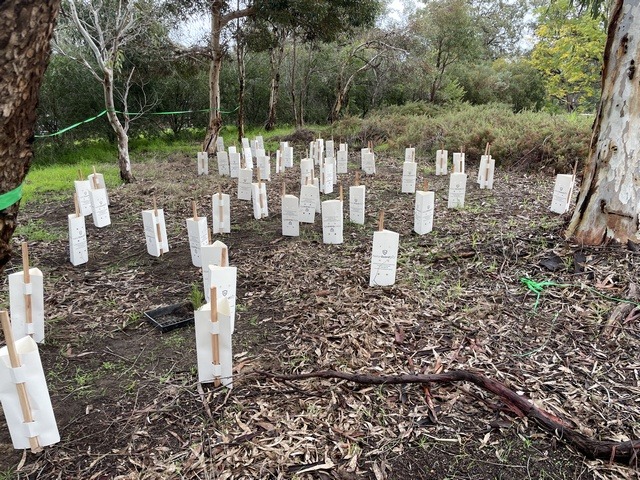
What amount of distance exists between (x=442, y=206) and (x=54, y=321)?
430cm

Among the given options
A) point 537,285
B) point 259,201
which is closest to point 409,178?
point 259,201

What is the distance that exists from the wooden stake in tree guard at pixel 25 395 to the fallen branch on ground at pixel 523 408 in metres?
0.96

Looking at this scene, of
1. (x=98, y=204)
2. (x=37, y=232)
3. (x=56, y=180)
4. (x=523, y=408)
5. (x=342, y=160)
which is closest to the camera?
(x=523, y=408)

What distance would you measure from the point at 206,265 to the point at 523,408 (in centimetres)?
198

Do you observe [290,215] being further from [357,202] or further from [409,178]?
[409,178]

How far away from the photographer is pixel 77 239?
3.86m

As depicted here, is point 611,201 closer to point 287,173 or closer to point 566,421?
point 566,421

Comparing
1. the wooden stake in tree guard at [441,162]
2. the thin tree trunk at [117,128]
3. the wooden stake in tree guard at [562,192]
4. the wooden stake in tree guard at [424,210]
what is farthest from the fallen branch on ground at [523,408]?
the thin tree trunk at [117,128]

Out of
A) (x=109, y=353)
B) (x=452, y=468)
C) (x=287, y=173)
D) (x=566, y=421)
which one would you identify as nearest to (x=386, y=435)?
(x=452, y=468)

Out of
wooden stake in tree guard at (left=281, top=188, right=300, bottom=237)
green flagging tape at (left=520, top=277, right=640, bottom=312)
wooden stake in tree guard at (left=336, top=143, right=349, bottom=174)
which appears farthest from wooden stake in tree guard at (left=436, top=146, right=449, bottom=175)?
green flagging tape at (left=520, top=277, right=640, bottom=312)

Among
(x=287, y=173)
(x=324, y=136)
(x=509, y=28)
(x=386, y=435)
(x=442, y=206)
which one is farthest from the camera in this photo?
(x=509, y=28)

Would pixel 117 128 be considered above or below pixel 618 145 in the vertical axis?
above

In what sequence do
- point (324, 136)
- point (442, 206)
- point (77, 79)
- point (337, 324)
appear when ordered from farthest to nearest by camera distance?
point (324, 136) < point (77, 79) < point (442, 206) < point (337, 324)

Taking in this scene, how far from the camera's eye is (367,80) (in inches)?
716
